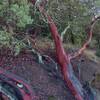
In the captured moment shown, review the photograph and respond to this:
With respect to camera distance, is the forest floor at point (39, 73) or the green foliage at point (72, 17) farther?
the green foliage at point (72, 17)

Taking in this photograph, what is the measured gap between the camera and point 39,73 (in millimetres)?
11602

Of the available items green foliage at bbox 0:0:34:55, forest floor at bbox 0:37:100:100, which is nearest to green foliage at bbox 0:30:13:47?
green foliage at bbox 0:0:34:55

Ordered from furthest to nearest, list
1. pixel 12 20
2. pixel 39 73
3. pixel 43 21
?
1. pixel 43 21
2. pixel 39 73
3. pixel 12 20

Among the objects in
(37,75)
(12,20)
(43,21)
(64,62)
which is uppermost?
(12,20)

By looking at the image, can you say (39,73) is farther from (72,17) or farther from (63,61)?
(72,17)

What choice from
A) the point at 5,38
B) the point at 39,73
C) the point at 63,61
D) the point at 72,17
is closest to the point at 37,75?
the point at 39,73

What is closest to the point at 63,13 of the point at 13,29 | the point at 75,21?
the point at 75,21

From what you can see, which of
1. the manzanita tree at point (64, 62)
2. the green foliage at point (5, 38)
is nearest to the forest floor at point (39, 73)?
the manzanita tree at point (64, 62)

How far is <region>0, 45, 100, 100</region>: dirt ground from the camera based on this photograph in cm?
1089

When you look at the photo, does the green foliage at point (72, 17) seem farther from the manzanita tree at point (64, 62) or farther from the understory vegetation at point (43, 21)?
the manzanita tree at point (64, 62)

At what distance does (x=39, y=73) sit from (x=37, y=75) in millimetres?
157

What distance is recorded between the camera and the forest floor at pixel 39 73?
1092 cm

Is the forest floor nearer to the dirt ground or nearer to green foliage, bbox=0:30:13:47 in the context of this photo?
the dirt ground

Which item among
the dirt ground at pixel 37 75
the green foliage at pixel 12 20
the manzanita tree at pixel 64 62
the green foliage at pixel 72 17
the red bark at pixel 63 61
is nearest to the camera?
the green foliage at pixel 12 20
